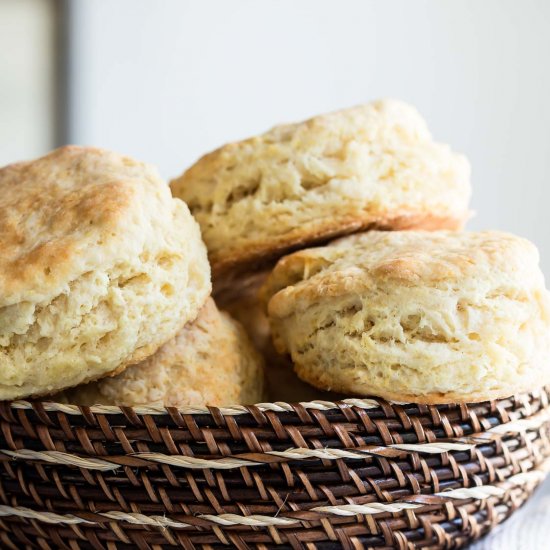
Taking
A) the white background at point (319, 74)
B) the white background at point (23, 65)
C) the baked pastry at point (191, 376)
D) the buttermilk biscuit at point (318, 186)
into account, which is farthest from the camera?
the white background at point (23, 65)

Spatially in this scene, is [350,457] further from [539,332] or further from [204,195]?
[204,195]

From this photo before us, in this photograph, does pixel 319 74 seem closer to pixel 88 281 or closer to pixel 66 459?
pixel 88 281

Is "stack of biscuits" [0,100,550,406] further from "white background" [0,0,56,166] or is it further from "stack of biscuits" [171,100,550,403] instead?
"white background" [0,0,56,166]

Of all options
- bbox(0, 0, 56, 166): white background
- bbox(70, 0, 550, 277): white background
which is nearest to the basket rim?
bbox(70, 0, 550, 277): white background

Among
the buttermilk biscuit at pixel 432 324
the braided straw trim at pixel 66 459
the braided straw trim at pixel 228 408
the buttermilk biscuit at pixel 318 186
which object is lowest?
the braided straw trim at pixel 66 459

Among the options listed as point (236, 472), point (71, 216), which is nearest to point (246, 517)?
point (236, 472)

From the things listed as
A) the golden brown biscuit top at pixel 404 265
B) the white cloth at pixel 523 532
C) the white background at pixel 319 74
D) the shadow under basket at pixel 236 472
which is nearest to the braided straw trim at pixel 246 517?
the shadow under basket at pixel 236 472

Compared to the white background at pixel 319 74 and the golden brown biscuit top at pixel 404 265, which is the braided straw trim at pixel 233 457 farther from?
the white background at pixel 319 74

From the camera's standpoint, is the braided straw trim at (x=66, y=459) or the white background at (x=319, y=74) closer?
the braided straw trim at (x=66, y=459)
